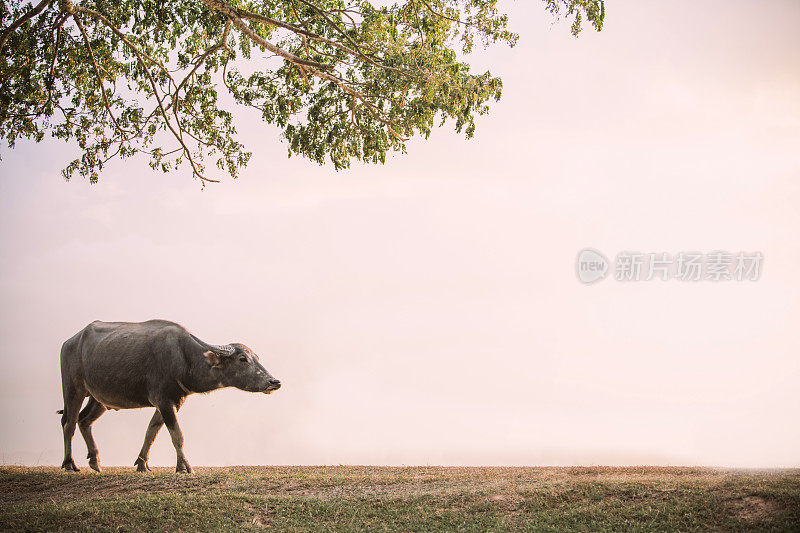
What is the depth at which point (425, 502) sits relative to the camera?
11.0 metres

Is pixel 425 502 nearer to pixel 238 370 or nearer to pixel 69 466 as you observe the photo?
pixel 238 370

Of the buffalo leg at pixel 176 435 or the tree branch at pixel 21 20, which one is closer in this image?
the buffalo leg at pixel 176 435

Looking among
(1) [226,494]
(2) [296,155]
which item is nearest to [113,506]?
(1) [226,494]

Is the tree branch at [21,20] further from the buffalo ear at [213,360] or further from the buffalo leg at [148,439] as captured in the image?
the buffalo leg at [148,439]

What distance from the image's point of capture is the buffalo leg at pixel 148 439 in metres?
14.4

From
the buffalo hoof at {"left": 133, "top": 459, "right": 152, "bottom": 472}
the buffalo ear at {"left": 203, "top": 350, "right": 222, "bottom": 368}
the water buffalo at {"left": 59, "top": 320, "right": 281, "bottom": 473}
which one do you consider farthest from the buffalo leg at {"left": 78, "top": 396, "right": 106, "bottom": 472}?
the buffalo ear at {"left": 203, "top": 350, "right": 222, "bottom": 368}

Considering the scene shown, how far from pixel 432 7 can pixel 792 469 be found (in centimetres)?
1097

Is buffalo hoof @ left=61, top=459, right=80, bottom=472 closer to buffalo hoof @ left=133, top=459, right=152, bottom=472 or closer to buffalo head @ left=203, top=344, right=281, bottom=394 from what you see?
buffalo hoof @ left=133, top=459, right=152, bottom=472

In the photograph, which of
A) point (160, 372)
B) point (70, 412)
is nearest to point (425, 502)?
point (160, 372)

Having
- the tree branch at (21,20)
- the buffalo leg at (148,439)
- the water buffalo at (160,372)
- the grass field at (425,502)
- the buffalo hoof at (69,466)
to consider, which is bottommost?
the grass field at (425,502)

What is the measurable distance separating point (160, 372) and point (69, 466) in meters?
3.21

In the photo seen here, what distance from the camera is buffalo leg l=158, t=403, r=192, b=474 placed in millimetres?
13719

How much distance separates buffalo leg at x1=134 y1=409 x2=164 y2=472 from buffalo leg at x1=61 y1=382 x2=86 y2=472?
6.14ft

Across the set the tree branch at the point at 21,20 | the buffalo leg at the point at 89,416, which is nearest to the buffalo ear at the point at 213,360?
the buffalo leg at the point at 89,416
